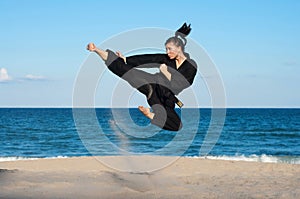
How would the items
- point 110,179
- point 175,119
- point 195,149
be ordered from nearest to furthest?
1. point 175,119
2. point 110,179
3. point 195,149

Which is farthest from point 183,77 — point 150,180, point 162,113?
point 150,180

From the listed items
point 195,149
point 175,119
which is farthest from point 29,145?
point 175,119

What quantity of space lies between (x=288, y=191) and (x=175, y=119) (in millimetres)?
7419

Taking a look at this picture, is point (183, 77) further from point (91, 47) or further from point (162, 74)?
point (91, 47)

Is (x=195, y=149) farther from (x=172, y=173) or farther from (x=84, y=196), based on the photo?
(x=84, y=196)

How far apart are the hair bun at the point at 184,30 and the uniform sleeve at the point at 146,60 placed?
351 millimetres

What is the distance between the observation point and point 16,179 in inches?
535

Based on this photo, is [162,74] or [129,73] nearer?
[129,73]

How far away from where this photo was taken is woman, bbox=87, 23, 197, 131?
6.42 metres

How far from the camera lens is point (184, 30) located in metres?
6.51

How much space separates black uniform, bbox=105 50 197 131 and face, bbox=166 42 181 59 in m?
0.12

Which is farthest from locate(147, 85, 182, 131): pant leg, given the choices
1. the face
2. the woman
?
the face

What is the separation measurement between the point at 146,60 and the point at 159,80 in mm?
350

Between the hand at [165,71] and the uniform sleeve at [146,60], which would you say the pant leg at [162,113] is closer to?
the hand at [165,71]
